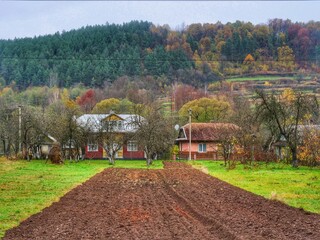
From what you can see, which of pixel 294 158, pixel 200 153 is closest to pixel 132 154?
pixel 200 153

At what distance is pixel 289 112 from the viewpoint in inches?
1986

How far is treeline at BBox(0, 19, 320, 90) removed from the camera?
12094 cm

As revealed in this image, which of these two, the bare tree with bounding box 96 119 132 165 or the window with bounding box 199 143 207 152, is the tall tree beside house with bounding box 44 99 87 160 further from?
the window with bounding box 199 143 207 152

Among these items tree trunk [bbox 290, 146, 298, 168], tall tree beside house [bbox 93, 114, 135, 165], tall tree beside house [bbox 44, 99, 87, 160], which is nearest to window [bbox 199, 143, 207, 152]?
tall tree beside house [bbox 93, 114, 135, 165]

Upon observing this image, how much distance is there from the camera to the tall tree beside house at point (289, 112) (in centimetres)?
4702

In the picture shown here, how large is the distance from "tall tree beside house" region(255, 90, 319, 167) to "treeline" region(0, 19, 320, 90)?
6631 cm

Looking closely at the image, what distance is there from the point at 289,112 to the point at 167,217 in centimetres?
3625

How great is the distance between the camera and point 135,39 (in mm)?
135750

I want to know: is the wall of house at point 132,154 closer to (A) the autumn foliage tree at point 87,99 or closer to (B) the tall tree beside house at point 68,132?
(B) the tall tree beside house at point 68,132

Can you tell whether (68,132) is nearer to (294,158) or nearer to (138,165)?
(138,165)

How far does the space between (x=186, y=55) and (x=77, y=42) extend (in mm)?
26697

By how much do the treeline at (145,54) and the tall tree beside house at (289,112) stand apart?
6631cm

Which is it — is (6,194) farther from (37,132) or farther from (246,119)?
(37,132)

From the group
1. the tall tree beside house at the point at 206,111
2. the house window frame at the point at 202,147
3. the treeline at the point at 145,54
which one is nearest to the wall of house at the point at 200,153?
the house window frame at the point at 202,147
